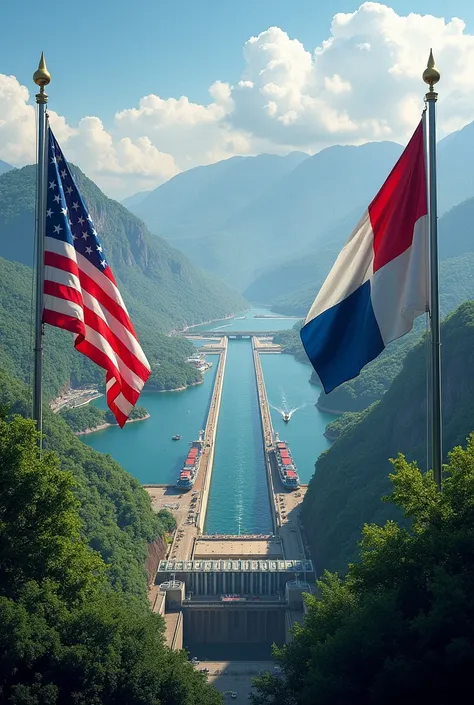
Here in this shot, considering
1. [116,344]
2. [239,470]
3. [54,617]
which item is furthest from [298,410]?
[116,344]

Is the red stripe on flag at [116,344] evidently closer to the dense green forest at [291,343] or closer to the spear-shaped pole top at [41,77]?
the spear-shaped pole top at [41,77]

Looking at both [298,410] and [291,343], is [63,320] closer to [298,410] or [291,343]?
[298,410]

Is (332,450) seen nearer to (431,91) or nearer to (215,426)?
(215,426)

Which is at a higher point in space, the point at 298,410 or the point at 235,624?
the point at 298,410

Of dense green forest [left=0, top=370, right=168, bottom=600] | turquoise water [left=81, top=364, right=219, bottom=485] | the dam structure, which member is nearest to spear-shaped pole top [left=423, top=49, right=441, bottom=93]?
dense green forest [left=0, top=370, right=168, bottom=600]

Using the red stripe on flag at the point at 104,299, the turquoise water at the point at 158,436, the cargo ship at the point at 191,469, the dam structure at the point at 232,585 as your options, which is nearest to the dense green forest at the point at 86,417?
the turquoise water at the point at 158,436
